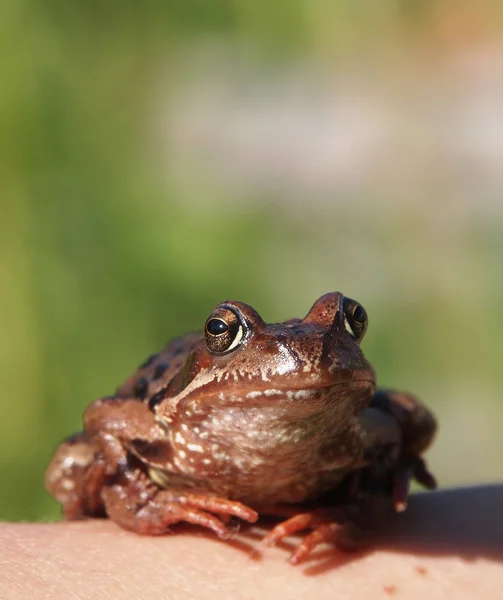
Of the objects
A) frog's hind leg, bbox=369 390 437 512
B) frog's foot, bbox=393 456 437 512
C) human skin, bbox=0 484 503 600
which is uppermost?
frog's hind leg, bbox=369 390 437 512

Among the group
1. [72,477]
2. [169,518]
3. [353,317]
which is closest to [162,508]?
[169,518]

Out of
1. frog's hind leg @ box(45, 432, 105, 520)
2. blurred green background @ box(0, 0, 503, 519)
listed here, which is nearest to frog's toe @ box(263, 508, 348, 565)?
frog's hind leg @ box(45, 432, 105, 520)

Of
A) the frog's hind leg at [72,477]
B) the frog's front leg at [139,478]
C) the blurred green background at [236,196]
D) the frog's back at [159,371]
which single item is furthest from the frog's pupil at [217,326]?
the blurred green background at [236,196]

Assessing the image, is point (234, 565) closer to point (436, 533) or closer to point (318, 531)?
point (318, 531)

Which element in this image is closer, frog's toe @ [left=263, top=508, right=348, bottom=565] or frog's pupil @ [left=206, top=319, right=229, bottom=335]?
frog's pupil @ [left=206, top=319, right=229, bottom=335]

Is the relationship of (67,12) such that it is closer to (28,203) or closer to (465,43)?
(28,203)

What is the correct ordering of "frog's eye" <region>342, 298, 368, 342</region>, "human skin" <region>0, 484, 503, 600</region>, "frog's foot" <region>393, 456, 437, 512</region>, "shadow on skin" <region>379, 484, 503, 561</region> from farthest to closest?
1. "frog's foot" <region>393, 456, 437, 512</region>
2. "shadow on skin" <region>379, 484, 503, 561</region>
3. "frog's eye" <region>342, 298, 368, 342</region>
4. "human skin" <region>0, 484, 503, 600</region>

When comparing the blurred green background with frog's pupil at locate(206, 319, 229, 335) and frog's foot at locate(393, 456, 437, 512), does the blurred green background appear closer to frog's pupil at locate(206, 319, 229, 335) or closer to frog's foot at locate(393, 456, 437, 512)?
frog's foot at locate(393, 456, 437, 512)
